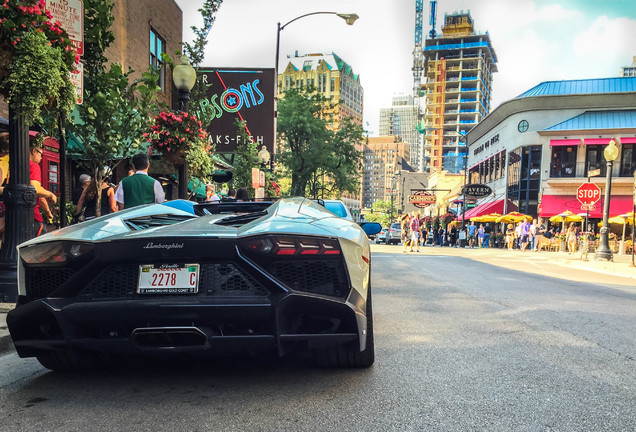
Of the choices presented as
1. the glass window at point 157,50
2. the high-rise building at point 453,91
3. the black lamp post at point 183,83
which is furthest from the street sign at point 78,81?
the high-rise building at point 453,91

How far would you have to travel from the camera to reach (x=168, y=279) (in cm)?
283

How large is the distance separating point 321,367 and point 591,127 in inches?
1483

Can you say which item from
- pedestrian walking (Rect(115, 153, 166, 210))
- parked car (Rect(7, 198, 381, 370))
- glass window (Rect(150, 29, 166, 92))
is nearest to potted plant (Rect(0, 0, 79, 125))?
pedestrian walking (Rect(115, 153, 166, 210))

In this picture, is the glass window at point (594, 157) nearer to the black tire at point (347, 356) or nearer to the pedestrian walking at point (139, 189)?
the pedestrian walking at point (139, 189)

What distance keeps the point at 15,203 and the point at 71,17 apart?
2205mm

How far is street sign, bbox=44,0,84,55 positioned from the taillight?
423 cm

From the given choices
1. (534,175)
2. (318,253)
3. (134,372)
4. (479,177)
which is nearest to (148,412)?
(134,372)

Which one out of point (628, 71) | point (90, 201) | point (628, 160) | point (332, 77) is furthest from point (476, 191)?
point (332, 77)

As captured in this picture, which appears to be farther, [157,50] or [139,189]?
[157,50]

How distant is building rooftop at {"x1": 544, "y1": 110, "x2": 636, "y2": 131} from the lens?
34.9 m

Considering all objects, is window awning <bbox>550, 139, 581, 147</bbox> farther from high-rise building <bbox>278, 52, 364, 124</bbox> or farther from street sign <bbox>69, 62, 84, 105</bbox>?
high-rise building <bbox>278, 52, 364, 124</bbox>

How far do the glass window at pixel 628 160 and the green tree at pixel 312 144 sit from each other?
1825 centimetres

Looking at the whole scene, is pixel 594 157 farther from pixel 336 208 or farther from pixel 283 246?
pixel 283 246

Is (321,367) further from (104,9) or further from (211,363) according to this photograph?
(104,9)
